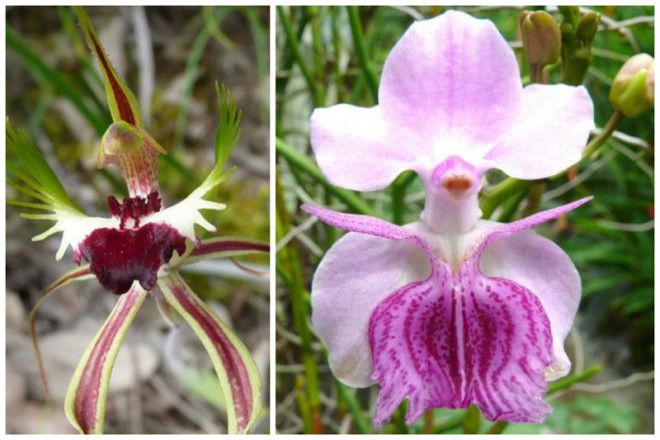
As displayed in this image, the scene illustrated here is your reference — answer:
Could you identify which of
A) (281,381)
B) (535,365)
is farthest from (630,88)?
(281,381)

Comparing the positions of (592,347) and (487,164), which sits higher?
(487,164)

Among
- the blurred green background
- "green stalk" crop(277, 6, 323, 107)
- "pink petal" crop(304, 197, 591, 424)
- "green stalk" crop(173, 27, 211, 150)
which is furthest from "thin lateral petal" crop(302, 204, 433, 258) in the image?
"green stalk" crop(173, 27, 211, 150)

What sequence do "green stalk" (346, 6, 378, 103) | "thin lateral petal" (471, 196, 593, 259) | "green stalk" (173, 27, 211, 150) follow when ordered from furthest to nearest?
"green stalk" (173, 27, 211, 150), "green stalk" (346, 6, 378, 103), "thin lateral petal" (471, 196, 593, 259)

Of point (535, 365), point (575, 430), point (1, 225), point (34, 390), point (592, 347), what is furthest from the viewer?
point (592, 347)

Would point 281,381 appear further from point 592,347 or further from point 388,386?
point 592,347

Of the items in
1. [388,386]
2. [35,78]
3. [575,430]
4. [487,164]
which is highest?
[35,78]

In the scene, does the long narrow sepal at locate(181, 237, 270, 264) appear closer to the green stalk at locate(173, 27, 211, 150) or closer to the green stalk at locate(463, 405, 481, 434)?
the green stalk at locate(463, 405, 481, 434)

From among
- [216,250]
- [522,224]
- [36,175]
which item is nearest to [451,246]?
[522,224]
